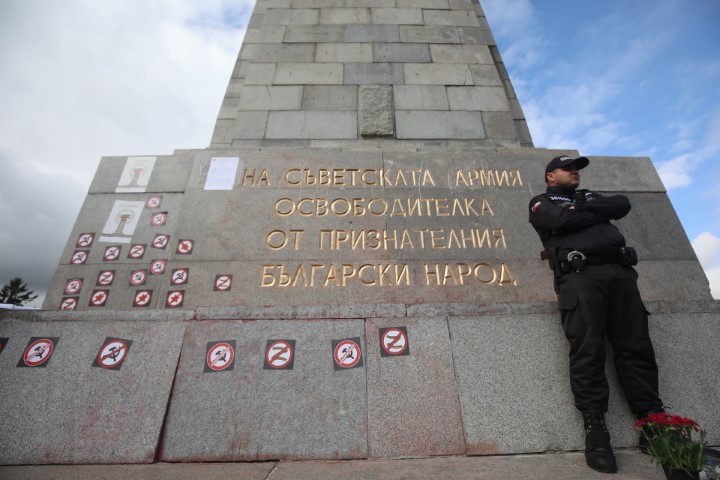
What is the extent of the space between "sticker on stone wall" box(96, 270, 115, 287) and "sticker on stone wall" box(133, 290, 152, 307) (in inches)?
16.5

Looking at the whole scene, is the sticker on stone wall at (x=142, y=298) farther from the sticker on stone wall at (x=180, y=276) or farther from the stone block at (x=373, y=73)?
the stone block at (x=373, y=73)

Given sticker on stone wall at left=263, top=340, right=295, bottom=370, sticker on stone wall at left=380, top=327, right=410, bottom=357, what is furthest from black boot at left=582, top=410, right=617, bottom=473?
sticker on stone wall at left=263, top=340, right=295, bottom=370

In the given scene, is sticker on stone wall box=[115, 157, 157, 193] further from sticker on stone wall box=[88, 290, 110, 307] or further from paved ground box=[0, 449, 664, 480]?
paved ground box=[0, 449, 664, 480]

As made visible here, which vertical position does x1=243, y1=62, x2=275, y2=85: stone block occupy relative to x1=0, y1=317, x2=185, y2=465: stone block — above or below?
above

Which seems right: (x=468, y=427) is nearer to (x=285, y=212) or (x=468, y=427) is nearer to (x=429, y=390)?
(x=429, y=390)

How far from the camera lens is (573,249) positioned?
3271 mm

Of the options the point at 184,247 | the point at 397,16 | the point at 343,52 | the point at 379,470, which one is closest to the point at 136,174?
the point at 184,247

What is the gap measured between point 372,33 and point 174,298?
661 cm

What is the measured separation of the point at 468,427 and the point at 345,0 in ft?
29.1

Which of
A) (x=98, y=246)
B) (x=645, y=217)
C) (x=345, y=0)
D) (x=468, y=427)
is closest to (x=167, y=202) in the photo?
(x=98, y=246)

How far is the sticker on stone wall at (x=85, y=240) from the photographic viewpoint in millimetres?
4895

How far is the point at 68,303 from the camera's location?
4.58m

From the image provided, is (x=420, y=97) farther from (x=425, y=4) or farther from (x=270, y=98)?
(x=425, y=4)

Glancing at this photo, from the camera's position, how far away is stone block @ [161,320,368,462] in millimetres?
2920
